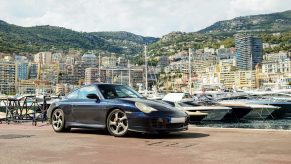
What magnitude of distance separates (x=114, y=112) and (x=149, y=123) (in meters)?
0.97

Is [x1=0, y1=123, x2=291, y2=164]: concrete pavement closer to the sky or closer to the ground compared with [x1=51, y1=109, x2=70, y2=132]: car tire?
closer to the ground

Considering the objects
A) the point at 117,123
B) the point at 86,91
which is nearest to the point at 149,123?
the point at 117,123

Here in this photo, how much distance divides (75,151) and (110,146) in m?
0.82

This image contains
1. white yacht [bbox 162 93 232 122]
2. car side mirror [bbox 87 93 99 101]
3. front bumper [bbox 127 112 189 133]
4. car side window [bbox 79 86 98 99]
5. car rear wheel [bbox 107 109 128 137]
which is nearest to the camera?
front bumper [bbox 127 112 189 133]

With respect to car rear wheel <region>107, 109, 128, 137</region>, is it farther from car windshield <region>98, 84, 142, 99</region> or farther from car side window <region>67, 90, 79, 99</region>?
car side window <region>67, 90, 79, 99</region>

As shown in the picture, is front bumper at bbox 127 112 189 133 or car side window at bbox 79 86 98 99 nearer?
front bumper at bbox 127 112 189 133

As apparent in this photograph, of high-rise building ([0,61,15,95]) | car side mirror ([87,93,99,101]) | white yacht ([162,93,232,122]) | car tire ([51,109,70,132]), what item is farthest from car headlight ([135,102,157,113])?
high-rise building ([0,61,15,95])

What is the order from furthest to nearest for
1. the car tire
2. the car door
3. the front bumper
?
the car tire → the car door → the front bumper

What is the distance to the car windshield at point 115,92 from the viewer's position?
10.1 metres

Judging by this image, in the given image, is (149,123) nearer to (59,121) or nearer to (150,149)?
(150,149)

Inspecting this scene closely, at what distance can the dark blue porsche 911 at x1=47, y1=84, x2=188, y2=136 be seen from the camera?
9102mm

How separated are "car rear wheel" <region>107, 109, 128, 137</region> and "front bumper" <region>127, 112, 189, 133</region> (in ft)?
0.61

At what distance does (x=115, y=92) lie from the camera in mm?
10266

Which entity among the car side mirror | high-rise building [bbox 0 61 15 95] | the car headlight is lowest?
the car headlight
